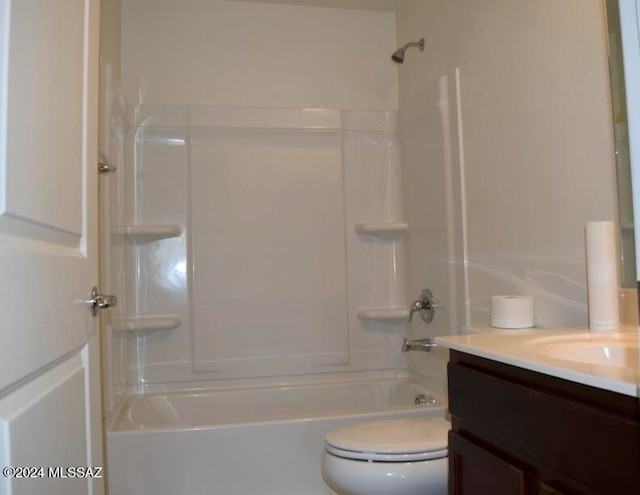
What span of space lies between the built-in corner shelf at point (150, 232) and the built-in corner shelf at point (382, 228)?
914 millimetres

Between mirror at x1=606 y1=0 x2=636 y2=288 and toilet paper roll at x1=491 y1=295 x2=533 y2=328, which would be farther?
toilet paper roll at x1=491 y1=295 x2=533 y2=328

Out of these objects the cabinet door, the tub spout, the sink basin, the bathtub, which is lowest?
the bathtub

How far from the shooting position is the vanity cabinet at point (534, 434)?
0.73 m

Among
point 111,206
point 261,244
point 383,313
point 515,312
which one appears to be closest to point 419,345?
point 383,313

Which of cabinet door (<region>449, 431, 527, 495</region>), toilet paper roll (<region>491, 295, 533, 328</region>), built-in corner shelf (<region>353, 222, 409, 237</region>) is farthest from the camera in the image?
built-in corner shelf (<region>353, 222, 409, 237</region>)

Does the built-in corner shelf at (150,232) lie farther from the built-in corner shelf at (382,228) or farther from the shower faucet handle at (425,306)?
the shower faucet handle at (425,306)

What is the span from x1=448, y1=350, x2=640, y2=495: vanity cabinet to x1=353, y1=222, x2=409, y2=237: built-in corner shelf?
145 cm

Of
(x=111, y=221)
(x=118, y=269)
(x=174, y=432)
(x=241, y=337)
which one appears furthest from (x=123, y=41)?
A: (x=174, y=432)

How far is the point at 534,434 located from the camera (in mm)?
883

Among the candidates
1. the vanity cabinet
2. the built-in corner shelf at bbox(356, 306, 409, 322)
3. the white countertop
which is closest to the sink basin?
the white countertop

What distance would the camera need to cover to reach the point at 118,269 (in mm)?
2324

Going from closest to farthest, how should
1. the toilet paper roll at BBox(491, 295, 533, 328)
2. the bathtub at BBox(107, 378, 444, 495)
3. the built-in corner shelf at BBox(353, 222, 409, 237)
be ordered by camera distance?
the toilet paper roll at BBox(491, 295, 533, 328) → the bathtub at BBox(107, 378, 444, 495) → the built-in corner shelf at BBox(353, 222, 409, 237)

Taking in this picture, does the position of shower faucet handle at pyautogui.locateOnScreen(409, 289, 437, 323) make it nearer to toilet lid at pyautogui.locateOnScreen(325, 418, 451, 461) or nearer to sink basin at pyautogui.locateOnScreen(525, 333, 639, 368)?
toilet lid at pyautogui.locateOnScreen(325, 418, 451, 461)

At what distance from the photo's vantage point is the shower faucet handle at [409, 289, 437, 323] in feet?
7.70
